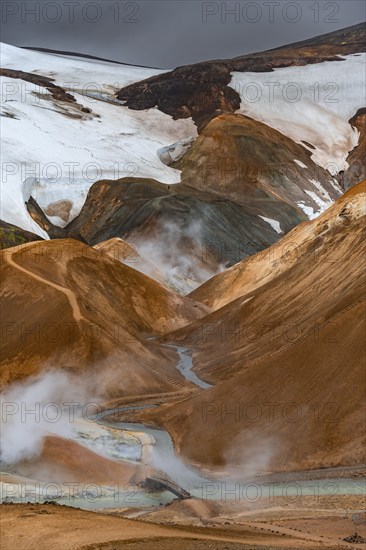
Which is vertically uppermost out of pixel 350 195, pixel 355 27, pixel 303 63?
pixel 355 27

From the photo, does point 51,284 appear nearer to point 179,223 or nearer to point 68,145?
point 179,223

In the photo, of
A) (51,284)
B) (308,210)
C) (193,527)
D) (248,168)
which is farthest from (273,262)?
(193,527)

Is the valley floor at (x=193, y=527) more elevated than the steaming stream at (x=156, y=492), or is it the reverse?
the steaming stream at (x=156, y=492)

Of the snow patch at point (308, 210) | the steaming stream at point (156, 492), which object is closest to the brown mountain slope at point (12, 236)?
the steaming stream at point (156, 492)

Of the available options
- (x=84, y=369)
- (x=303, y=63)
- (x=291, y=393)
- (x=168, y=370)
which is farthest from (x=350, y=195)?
(x=303, y=63)

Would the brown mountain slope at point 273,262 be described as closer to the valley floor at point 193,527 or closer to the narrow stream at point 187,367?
the narrow stream at point 187,367

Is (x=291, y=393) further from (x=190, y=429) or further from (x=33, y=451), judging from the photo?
(x=33, y=451)

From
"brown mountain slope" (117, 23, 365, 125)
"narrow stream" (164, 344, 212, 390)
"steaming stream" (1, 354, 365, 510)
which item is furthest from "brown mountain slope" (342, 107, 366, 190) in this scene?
"steaming stream" (1, 354, 365, 510)
